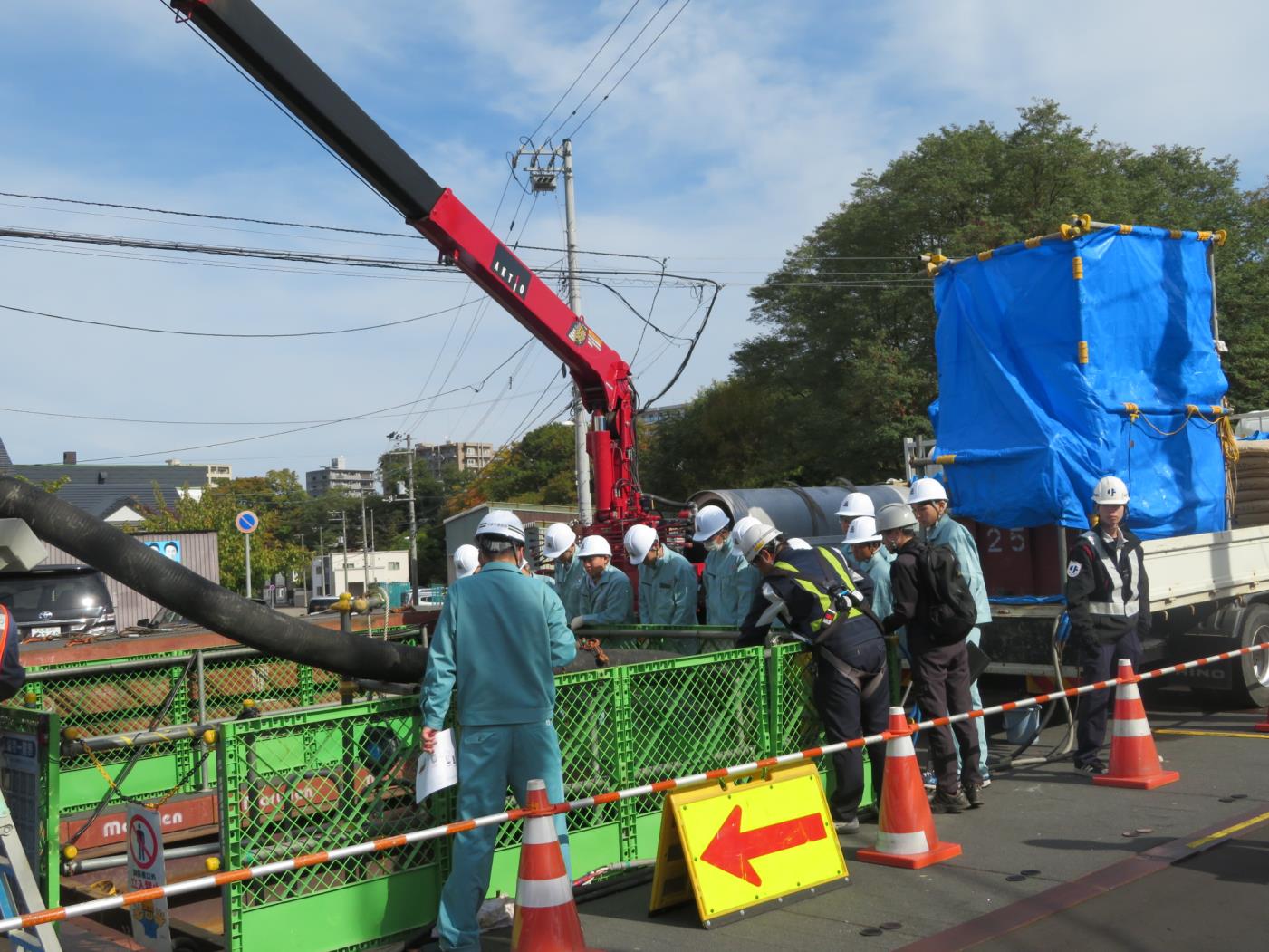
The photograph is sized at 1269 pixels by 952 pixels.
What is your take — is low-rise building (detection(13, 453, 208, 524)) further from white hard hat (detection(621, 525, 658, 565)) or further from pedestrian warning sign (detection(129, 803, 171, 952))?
pedestrian warning sign (detection(129, 803, 171, 952))

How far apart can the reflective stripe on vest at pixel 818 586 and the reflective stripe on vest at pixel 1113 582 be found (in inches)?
92.2

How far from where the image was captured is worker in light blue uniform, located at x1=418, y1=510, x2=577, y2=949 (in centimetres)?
535

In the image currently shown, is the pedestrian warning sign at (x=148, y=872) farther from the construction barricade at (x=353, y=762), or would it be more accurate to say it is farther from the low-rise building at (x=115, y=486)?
the low-rise building at (x=115, y=486)

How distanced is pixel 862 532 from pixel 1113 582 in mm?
1967

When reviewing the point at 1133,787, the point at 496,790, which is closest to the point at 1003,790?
the point at 1133,787

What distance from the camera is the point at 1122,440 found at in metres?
10.1

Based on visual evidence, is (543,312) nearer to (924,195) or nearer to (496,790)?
(496,790)

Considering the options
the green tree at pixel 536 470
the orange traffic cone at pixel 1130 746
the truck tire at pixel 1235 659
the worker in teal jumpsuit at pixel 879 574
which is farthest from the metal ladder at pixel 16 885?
the green tree at pixel 536 470

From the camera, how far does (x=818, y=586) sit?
23.1ft

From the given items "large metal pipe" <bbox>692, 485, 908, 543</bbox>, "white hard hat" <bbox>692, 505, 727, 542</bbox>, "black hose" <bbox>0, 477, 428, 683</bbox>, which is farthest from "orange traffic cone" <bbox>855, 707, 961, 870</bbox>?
"large metal pipe" <bbox>692, 485, 908, 543</bbox>

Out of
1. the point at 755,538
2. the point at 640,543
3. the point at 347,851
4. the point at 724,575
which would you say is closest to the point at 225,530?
the point at 640,543

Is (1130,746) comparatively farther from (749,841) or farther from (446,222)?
(446,222)

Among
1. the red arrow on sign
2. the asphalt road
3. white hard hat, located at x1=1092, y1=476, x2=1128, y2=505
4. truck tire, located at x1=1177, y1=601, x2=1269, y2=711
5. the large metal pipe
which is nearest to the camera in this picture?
the asphalt road

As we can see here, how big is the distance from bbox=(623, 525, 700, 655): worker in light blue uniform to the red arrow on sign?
4432 mm
